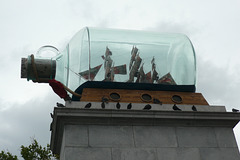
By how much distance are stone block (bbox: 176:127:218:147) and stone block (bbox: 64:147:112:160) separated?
2.48m

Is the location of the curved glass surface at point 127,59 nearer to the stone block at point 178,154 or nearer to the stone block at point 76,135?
the stone block at point 76,135

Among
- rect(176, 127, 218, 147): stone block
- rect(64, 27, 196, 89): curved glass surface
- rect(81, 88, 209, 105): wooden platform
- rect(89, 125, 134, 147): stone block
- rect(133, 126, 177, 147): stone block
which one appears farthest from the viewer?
rect(64, 27, 196, 89): curved glass surface

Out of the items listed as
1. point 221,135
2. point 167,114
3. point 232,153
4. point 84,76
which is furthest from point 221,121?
point 84,76

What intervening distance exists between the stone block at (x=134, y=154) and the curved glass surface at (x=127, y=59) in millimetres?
3067

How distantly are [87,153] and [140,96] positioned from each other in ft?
10.4

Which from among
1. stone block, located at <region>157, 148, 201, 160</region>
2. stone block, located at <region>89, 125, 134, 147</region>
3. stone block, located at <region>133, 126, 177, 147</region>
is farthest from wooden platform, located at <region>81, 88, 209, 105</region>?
stone block, located at <region>157, 148, 201, 160</region>

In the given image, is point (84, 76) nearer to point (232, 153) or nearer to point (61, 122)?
point (61, 122)

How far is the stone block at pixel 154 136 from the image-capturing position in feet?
32.0

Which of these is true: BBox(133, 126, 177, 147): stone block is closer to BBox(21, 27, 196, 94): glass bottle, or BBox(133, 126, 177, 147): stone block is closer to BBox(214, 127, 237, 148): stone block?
BBox(214, 127, 237, 148): stone block

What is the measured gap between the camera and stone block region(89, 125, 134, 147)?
948 cm

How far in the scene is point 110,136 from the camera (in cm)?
966

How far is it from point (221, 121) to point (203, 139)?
100 cm

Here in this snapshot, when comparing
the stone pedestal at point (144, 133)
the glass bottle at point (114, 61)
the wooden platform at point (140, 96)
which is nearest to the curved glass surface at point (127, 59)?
the glass bottle at point (114, 61)

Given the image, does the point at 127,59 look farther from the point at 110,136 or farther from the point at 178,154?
the point at 178,154
